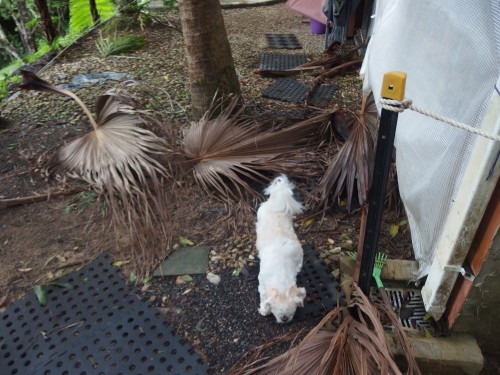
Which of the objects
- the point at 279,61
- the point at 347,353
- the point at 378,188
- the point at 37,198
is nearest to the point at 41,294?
the point at 37,198

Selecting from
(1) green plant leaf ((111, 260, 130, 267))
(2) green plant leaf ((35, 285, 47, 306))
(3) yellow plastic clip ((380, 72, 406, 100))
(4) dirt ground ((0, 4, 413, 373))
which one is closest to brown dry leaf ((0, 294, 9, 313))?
(4) dirt ground ((0, 4, 413, 373))

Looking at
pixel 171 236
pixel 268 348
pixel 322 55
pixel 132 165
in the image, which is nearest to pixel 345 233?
pixel 268 348

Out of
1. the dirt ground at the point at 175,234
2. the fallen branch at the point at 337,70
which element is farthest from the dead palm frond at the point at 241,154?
the fallen branch at the point at 337,70

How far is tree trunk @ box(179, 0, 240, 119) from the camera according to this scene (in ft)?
9.42

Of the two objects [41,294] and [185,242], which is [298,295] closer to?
[185,242]

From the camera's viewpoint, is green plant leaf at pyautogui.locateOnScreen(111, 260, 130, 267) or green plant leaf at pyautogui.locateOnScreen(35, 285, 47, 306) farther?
green plant leaf at pyautogui.locateOnScreen(111, 260, 130, 267)

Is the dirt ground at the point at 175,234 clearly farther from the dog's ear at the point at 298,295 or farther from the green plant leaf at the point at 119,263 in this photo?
the dog's ear at the point at 298,295

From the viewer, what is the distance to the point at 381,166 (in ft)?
4.22

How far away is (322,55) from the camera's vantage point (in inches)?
201

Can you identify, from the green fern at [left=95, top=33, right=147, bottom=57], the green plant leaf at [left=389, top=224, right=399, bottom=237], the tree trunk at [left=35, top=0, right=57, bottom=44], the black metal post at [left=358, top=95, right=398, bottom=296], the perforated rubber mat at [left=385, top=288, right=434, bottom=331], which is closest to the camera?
the black metal post at [left=358, top=95, right=398, bottom=296]

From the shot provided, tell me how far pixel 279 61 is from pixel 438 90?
138 inches

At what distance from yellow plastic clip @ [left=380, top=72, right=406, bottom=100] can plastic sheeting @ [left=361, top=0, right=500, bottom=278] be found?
1.43 feet

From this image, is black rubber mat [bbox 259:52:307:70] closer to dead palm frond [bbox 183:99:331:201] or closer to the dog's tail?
dead palm frond [bbox 183:99:331:201]

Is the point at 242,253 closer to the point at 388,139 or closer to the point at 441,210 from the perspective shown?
the point at 441,210
